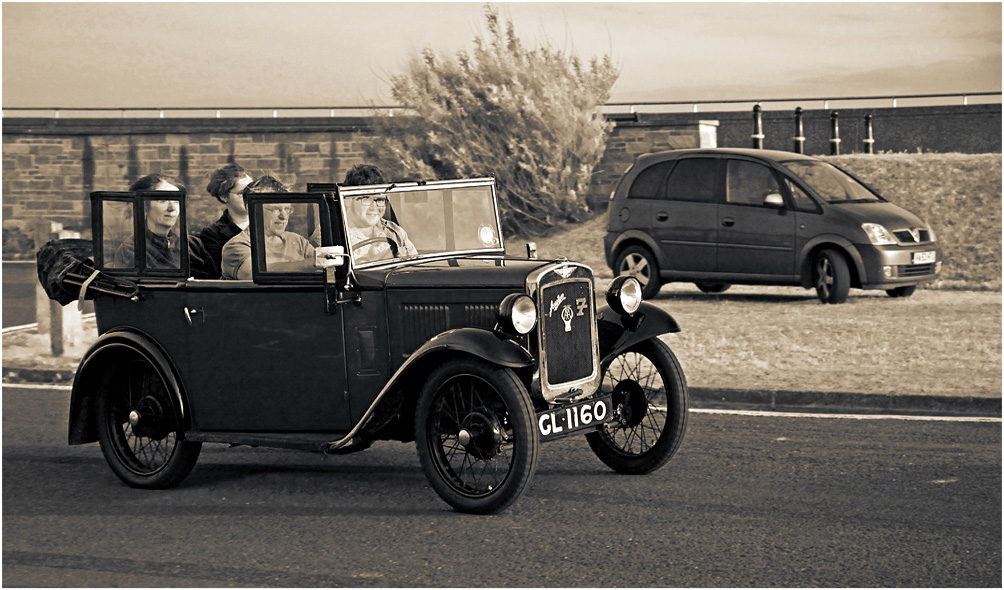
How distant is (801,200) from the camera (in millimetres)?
15031

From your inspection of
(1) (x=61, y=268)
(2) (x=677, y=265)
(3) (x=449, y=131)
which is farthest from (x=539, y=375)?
(3) (x=449, y=131)

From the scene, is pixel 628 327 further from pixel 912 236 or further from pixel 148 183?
pixel 912 236

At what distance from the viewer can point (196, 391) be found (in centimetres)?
655

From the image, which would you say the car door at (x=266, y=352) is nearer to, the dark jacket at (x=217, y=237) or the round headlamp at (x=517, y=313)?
the dark jacket at (x=217, y=237)

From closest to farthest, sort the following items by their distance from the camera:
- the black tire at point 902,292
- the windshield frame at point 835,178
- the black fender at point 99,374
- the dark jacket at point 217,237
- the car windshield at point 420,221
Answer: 1. the car windshield at point 420,221
2. the black fender at point 99,374
3. the dark jacket at point 217,237
4. the windshield frame at point 835,178
5. the black tire at point 902,292

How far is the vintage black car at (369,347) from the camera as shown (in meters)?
5.89

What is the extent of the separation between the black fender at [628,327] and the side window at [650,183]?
31.3 ft

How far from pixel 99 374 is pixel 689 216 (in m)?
10.3

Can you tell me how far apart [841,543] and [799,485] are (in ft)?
3.56

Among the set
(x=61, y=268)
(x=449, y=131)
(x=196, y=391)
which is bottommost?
(x=196, y=391)

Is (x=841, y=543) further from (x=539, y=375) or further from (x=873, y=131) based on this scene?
(x=873, y=131)

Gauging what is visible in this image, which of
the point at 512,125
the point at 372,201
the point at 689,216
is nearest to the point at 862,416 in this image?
the point at 372,201

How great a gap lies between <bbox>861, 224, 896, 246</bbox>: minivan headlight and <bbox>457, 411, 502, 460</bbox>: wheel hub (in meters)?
9.88

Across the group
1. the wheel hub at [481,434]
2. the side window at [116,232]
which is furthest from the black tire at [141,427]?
the wheel hub at [481,434]
